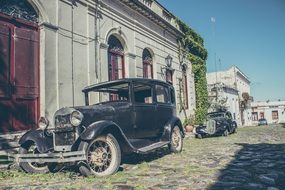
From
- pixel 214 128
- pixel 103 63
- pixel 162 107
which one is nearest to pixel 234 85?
pixel 214 128

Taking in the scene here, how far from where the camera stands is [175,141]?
Answer: 779 centimetres

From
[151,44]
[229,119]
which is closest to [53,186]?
[151,44]

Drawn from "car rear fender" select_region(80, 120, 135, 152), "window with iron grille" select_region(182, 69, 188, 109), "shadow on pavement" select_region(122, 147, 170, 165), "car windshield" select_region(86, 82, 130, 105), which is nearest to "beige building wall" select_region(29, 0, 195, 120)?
"car windshield" select_region(86, 82, 130, 105)

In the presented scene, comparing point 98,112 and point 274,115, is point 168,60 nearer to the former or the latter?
point 98,112

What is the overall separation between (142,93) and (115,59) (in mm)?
5840

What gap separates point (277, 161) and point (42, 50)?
23.2ft

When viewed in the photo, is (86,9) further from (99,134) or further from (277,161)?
(277,161)

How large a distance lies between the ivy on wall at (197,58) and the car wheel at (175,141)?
37.0 feet

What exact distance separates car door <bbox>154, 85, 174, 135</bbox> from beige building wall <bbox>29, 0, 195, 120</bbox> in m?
3.44

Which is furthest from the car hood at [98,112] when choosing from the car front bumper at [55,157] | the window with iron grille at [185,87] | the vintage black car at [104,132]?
the window with iron grille at [185,87]

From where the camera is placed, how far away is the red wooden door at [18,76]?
7.67m

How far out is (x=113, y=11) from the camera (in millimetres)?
12211

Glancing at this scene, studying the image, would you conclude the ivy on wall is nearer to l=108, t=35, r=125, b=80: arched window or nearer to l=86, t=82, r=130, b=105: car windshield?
l=108, t=35, r=125, b=80: arched window

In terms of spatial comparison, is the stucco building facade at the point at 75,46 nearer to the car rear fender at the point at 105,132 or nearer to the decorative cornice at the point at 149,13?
the decorative cornice at the point at 149,13
